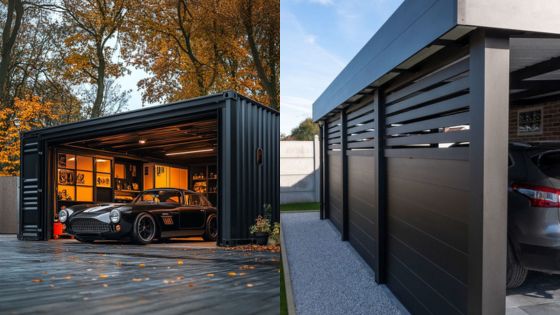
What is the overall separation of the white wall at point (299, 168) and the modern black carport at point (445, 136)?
Result: 10.5 ft

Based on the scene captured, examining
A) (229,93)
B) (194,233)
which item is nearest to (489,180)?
(229,93)

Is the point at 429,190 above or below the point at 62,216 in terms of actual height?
above

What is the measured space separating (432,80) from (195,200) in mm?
1711

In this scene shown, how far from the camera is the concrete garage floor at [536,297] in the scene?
2.84 metres

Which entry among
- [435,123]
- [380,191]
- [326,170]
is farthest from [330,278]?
[326,170]

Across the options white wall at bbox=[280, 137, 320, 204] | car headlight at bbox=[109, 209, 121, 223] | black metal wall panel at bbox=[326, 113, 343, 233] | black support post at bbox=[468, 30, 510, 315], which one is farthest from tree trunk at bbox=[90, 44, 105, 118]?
white wall at bbox=[280, 137, 320, 204]

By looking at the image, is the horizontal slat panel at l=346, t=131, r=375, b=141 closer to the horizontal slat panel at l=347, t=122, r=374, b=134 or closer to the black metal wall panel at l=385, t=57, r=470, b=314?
the horizontal slat panel at l=347, t=122, r=374, b=134

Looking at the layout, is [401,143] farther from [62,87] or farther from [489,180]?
[62,87]

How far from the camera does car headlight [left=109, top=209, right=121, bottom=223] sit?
2674 millimetres

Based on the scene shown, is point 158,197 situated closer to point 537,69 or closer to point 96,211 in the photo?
point 96,211

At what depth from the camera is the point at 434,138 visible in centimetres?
266

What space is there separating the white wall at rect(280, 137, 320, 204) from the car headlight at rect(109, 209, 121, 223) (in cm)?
476

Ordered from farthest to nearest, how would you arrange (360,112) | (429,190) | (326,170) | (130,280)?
(326,170) → (360,112) → (429,190) → (130,280)

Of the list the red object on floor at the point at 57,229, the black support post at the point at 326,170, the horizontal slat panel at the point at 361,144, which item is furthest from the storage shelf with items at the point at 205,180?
the black support post at the point at 326,170
